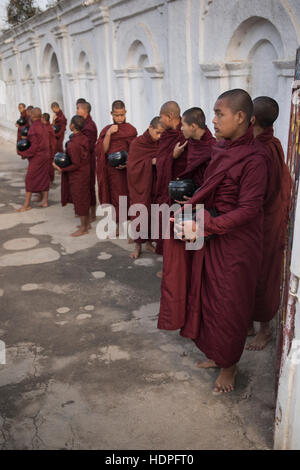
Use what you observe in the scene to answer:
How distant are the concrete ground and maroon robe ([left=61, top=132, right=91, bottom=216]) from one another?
4.27 feet

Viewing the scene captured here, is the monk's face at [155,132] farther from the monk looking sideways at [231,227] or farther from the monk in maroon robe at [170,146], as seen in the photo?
the monk looking sideways at [231,227]

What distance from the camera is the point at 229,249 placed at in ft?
9.01

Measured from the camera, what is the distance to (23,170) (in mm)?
11312

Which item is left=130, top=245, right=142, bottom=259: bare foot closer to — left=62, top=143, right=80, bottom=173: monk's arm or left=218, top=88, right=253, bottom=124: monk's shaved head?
left=62, top=143, right=80, bottom=173: monk's arm

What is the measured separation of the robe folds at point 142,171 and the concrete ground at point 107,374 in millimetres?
741

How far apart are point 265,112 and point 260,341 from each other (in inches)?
67.0

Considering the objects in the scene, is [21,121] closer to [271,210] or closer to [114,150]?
[114,150]

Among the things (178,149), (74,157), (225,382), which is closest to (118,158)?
(74,157)

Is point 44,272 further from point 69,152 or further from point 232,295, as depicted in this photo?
point 232,295

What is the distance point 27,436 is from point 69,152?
417 cm

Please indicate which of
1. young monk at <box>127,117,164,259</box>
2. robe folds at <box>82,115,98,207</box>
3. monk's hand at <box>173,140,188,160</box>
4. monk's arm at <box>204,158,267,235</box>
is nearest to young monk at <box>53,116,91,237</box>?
robe folds at <box>82,115,98,207</box>

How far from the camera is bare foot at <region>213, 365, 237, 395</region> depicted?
2.97 meters

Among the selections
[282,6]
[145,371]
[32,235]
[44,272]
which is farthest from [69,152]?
[145,371]

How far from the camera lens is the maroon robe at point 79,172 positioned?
6090 mm
